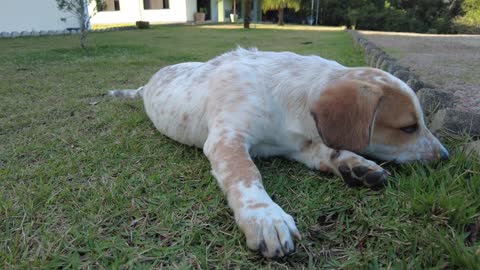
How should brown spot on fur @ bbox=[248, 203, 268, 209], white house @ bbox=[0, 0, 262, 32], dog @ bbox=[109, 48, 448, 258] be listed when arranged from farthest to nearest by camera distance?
white house @ bbox=[0, 0, 262, 32] → dog @ bbox=[109, 48, 448, 258] → brown spot on fur @ bbox=[248, 203, 268, 209]

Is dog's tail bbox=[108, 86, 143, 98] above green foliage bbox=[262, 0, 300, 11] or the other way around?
the other way around

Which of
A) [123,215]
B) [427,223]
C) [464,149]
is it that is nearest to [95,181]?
[123,215]

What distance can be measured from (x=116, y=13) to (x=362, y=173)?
1327 inches

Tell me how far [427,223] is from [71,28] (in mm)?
21674

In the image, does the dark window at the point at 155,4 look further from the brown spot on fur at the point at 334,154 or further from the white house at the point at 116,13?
the brown spot on fur at the point at 334,154

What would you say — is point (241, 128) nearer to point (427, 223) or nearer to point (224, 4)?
point (427, 223)

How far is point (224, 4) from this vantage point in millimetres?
36750

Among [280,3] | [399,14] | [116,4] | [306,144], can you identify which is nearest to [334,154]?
[306,144]

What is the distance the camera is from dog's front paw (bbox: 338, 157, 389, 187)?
2.16 metres

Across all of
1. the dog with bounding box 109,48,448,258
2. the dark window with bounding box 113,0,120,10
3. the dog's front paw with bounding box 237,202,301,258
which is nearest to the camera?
the dog's front paw with bounding box 237,202,301,258

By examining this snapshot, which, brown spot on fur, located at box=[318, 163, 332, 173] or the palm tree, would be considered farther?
the palm tree

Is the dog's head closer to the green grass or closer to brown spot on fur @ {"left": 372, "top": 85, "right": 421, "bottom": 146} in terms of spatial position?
brown spot on fur @ {"left": 372, "top": 85, "right": 421, "bottom": 146}

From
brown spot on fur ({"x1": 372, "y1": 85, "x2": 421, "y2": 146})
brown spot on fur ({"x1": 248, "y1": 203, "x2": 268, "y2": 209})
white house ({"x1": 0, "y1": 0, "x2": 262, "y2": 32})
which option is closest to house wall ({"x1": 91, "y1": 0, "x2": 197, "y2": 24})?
white house ({"x1": 0, "y1": 0, "x2": 262, "y2": 32})

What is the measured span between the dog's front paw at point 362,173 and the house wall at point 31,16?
64.9 feet
